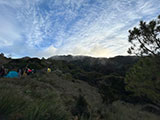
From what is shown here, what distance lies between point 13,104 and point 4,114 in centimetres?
37

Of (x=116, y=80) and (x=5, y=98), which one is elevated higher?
(x=5, y=98)

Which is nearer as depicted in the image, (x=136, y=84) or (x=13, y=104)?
(x=13, y=104)

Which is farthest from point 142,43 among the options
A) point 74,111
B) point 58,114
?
point 58,114

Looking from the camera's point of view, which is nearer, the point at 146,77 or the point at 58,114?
the point at 58,114

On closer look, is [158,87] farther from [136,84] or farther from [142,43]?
[142,43]

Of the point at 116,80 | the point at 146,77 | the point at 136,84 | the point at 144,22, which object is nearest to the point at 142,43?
the point at 144,22

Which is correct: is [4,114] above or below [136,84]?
above

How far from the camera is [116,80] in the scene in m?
26.3

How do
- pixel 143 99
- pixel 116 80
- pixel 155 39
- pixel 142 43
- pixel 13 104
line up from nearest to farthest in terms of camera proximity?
pixel 13 104 → pixel 155 39 → pixel 142 43 → pixel 143 99 → pixel 116 80

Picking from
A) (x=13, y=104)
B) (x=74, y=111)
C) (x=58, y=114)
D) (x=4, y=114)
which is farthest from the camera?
(x=74, y=111)

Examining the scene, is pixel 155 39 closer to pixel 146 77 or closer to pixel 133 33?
pixel 133 33

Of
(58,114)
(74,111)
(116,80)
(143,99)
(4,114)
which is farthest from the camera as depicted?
(116,80)

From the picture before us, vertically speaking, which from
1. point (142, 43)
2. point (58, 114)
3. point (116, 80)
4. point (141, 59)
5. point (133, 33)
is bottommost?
point (116, 80)

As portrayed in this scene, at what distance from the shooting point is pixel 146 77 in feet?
30.5
